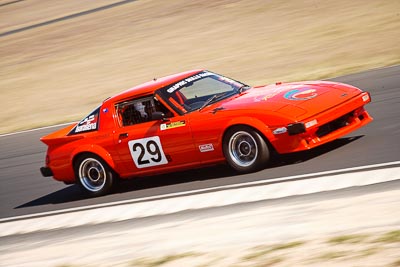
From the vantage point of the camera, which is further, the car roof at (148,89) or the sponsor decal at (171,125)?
the car roof at (148,89)

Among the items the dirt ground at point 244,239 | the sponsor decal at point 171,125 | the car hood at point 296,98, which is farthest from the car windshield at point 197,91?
the dirt ground at point 244,239

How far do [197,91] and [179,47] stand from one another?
51.6 feet

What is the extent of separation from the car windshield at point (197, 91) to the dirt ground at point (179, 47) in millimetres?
6763

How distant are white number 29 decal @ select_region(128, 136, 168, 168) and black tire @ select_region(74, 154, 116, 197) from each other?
53cm

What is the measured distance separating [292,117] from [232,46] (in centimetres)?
1524

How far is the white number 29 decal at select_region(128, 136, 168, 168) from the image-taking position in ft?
31.9

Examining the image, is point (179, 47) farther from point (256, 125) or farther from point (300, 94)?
point (256, 125)

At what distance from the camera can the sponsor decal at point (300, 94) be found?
30.2 ft

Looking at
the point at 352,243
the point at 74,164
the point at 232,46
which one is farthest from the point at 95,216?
the point at 232,46

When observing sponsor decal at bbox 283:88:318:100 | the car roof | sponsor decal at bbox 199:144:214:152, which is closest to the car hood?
sponsor decal at bbox 283:88:318:100

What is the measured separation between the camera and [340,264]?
5195mm

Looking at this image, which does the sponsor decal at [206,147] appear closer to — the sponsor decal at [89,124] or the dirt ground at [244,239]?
the dirt ground at [244,239]

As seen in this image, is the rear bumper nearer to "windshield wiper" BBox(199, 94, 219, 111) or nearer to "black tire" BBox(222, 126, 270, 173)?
"windshield wiper" BBox(199, 94, 219, 111)

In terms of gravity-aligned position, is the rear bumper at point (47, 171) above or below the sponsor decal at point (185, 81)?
below
